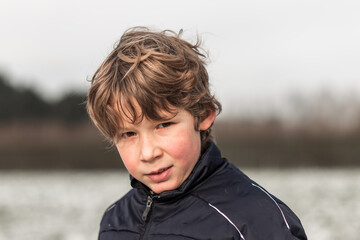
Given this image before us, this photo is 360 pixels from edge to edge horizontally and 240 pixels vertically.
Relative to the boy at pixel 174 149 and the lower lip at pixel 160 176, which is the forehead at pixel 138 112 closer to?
the boy at pixel 174 149

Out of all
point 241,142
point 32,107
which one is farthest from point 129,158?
point 32,107

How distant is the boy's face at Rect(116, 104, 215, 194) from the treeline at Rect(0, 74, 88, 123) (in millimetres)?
33543

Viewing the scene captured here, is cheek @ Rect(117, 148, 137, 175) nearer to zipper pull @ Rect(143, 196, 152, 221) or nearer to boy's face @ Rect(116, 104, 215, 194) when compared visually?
boy's face @ Rect(116, 104, 215, 194)

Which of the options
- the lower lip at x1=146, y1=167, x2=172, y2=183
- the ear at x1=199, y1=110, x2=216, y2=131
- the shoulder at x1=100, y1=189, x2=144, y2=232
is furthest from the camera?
the shoulder at x1=100, y1=189, x2=144, y2=232

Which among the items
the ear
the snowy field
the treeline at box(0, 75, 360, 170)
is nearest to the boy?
the ear

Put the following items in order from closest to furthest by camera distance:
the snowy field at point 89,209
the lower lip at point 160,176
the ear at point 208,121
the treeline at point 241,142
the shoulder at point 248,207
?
the shoulder at point 248,207 → the lower lip at point 160,176 → the ear at point 208,121 → the snowy field at point 89,209 → the treeline at point 241,142

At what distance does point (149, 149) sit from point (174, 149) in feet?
0.29

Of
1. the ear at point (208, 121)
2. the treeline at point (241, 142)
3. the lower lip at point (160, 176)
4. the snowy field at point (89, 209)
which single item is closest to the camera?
the lower lip at point (160, 176)

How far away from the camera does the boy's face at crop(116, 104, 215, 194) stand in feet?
5.52

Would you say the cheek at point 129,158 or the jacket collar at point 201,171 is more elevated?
the cheek at point 129,158

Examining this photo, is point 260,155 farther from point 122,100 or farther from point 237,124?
point 122,100

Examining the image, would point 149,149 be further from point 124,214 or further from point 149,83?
point 124,214

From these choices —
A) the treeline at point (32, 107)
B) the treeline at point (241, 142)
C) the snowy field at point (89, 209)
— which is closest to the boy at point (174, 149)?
the snowy field at point (89, 209)

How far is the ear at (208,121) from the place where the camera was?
185cm
